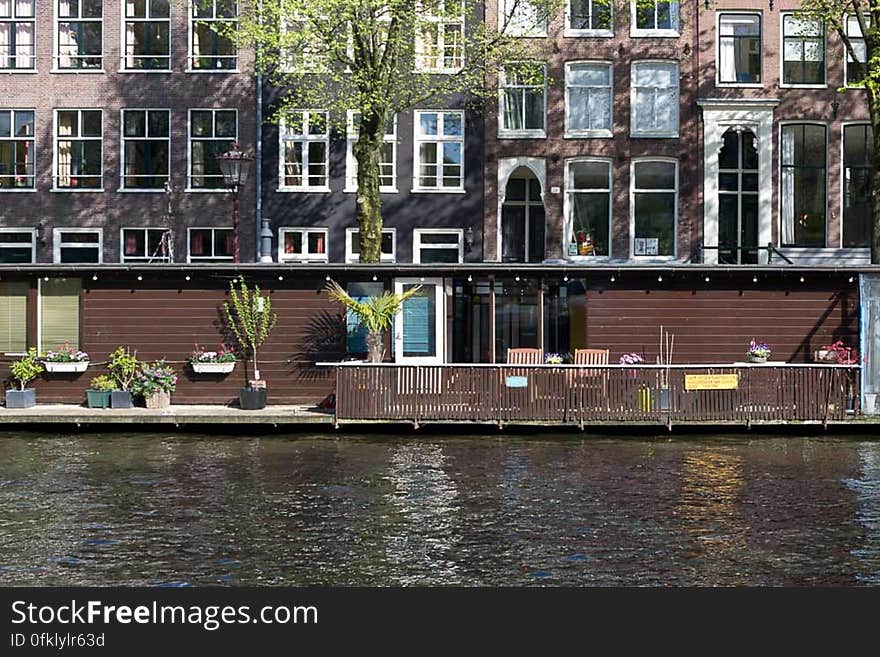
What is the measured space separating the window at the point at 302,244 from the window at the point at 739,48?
41.9ft

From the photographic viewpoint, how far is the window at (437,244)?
135ft

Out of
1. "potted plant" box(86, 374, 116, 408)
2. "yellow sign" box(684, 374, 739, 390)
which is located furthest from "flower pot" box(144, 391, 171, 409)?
"yellow sign" box(684, 374, 739, 390)

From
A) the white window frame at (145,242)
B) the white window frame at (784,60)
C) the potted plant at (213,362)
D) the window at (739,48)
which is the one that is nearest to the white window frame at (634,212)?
the window at (739,48)

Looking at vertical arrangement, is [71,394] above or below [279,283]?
below

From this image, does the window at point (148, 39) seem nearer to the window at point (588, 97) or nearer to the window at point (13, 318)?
the window at point (588, 97)

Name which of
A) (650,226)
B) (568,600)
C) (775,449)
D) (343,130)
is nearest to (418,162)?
(343,130)

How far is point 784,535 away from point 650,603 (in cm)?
512

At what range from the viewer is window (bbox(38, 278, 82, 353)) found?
29.5 m

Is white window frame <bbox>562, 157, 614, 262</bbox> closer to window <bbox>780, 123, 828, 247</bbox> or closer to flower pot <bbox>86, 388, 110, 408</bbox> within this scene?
window <bbox>780, 123, 828, 247</bbox>

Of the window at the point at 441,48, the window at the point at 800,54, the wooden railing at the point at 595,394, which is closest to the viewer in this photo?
the wooden railing at the point at 595,394

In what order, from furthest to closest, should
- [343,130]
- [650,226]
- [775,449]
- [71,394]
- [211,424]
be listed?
[650,226] → [343,130] → [71,394] → [211,424] → [775,449]

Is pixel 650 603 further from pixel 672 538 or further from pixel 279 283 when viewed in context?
pixel 279 283

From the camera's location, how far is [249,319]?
29.1 metres

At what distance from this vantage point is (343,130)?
125ft
